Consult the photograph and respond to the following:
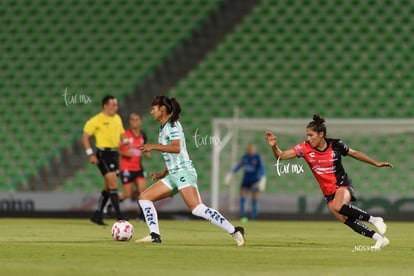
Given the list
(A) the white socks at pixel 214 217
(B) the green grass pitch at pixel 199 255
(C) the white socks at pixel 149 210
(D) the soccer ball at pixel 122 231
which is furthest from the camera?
(D) the soccer ball at pixel 122 231

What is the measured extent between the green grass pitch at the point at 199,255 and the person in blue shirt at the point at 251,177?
7.77 m

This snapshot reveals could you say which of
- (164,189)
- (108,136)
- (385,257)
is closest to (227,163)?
(108,136)

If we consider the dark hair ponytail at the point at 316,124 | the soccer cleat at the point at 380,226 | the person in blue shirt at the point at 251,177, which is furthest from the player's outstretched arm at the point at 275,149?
the person in blue shirt at the point at 251,177

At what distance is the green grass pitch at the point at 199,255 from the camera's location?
8.99m

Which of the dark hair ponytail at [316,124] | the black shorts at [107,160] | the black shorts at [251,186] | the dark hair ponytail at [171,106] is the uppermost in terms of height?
the dark hair ponytail at [171,106]

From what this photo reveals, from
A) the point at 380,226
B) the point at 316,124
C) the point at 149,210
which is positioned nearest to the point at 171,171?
the point at 149,210

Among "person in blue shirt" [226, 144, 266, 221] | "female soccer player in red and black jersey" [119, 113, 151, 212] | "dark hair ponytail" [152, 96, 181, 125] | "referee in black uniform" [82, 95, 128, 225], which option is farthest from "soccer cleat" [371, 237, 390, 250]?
"person in blue shirt" [226, 144, 266, 221]

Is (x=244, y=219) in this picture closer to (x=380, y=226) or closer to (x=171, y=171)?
(x=171, y=171)

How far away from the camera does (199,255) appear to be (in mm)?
10625

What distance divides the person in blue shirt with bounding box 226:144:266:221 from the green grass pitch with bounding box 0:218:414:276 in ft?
25.5

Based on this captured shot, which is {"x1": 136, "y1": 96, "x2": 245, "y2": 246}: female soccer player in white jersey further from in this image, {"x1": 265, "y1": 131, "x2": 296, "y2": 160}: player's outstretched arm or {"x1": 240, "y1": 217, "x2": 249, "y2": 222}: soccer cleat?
{"x1": 240, "y1": 217, "x2": 249, "y2": 222}: soccer cleat

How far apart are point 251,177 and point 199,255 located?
41.9 ft

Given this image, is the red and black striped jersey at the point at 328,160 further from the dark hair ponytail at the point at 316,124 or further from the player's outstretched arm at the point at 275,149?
the dark hair ponytail at the point at 316,124

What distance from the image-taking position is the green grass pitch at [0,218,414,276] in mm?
8992
